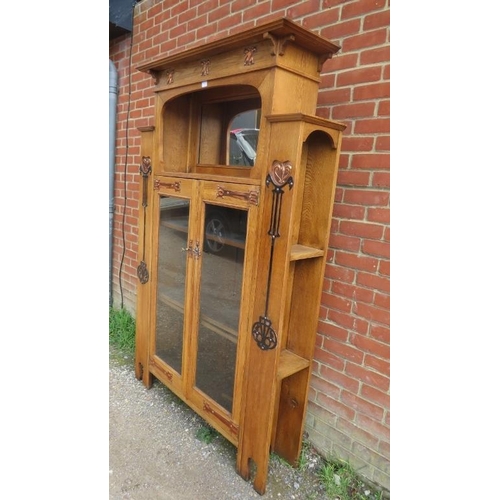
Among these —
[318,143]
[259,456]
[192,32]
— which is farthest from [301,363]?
[192,32]

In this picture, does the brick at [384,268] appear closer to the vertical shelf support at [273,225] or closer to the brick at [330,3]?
the vertical shelf support at [273,225]

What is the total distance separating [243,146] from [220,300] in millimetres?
850

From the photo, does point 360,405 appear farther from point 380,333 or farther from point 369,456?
point 380,333

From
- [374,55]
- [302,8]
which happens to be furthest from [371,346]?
[302,8]

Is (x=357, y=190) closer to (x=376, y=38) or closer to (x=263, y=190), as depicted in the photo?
(x=263, y=190)

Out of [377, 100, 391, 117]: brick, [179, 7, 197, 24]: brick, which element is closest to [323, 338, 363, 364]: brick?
[377, 100, 391, 117]: brick

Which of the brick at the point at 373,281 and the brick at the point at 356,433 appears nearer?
the brick at the point at 373,281

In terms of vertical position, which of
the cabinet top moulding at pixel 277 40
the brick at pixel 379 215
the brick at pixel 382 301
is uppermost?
the cabinet top moulding at pixel 277 40

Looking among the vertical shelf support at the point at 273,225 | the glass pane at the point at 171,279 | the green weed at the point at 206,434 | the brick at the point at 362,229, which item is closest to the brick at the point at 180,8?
the glass pane at the point at 171,279

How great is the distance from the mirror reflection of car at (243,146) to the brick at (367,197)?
1.72ft

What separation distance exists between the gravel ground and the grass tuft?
689mm

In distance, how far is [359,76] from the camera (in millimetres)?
1600

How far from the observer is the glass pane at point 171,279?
1985mm

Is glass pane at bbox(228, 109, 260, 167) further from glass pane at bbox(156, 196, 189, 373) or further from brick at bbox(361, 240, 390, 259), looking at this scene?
brick at bbox(361, 240, 390, 259)
